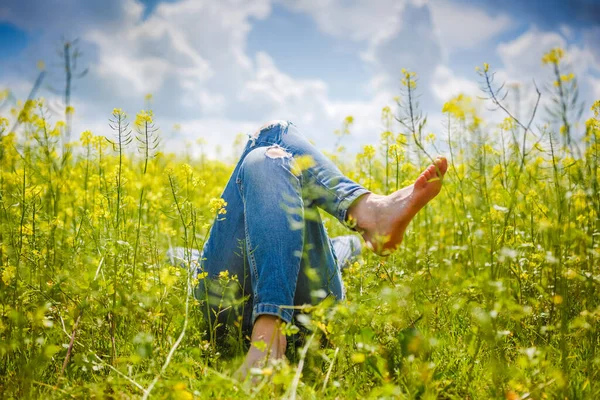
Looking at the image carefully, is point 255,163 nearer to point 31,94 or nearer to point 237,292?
point 237,292

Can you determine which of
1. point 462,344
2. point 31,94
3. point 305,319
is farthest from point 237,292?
point 31,94

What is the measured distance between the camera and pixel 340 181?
5.79ft

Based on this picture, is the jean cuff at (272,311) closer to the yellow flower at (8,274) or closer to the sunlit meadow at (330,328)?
the sunlit meadow at (330,328)

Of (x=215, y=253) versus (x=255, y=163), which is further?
(x=215, y=253)

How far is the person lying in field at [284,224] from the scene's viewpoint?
57.9 inches

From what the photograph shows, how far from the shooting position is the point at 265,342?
1.37 m

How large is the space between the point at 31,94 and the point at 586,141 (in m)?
2.09

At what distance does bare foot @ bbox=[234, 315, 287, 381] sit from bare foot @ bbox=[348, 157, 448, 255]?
50 cm

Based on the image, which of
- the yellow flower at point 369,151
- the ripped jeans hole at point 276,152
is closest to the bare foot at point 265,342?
the ripped jeans hole at point 276,152

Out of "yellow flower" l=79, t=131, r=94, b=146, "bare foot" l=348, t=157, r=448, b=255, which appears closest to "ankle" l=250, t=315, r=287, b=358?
"bare foot" l=348, t=157, r=448, b=255

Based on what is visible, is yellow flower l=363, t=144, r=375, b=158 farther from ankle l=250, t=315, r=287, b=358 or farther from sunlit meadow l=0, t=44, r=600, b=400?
ankle l=250, t=315, r=287, b=358

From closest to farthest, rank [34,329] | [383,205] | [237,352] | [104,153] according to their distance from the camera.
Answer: [237,352], [34,329], [383,205], [104,153]

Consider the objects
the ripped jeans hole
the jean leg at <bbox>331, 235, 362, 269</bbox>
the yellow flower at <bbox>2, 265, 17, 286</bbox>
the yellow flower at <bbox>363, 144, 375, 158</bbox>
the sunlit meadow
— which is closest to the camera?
the sunlit meadow

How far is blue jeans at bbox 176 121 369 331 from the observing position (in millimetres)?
1477
